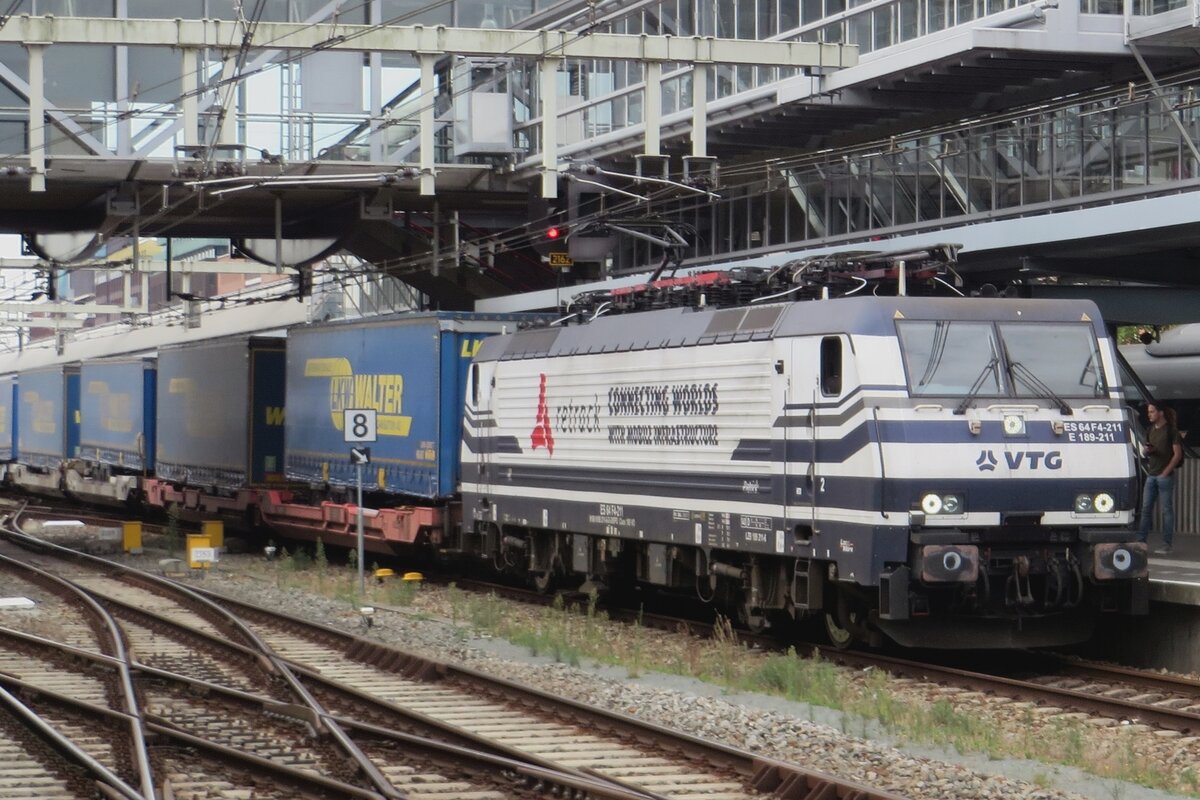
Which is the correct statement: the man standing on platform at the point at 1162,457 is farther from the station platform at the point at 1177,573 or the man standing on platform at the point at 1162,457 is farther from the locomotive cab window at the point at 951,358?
the locomotive cab window at the point at 951,358

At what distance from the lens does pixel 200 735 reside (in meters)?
11.5

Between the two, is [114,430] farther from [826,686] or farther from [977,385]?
[826,686]

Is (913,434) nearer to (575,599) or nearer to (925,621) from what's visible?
(925,621)

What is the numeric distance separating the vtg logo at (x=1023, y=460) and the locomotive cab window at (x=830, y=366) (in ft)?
4.29

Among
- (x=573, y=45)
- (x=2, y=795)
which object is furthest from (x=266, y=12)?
(x=2, y=795)

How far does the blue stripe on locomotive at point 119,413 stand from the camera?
36.3 meters

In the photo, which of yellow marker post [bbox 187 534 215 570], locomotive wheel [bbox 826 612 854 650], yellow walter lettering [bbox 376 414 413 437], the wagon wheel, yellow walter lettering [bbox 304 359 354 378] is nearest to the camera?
locomotive wheel [bbox 826 612 854 650]

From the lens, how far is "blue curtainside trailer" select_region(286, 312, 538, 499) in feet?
74.2

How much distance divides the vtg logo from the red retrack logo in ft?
21.2

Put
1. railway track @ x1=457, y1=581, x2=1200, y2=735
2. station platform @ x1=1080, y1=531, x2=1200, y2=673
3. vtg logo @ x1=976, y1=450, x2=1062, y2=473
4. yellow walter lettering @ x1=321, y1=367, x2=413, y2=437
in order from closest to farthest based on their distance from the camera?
1. railway track @ x1=457, y1=581, x2=1200, y2=735
2. vtg logo @ x1=976, y1=450, x2=1062, y2=473
3. station platform @ x1=1080, y1=531, x2=1200, y2=673
4. yellow walter lettering @ x1=321, y1=367, x2=413, y2=437

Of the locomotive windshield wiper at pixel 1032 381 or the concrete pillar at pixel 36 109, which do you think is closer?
the locomotive windshield wiper at pixel 1032 381

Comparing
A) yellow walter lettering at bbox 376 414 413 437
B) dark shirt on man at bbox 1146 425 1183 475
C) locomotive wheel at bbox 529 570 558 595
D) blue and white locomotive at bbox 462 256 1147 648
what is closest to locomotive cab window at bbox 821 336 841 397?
blue and white locomotive at bbox 462 256 1147 648

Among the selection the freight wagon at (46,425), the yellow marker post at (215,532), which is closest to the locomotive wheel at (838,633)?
the yellow marker post at (215,532)

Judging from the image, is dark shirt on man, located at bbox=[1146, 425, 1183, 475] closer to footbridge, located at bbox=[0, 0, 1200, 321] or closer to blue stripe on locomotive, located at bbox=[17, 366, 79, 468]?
footbridge, located at bbox=[0, 0, 1200, 321]
